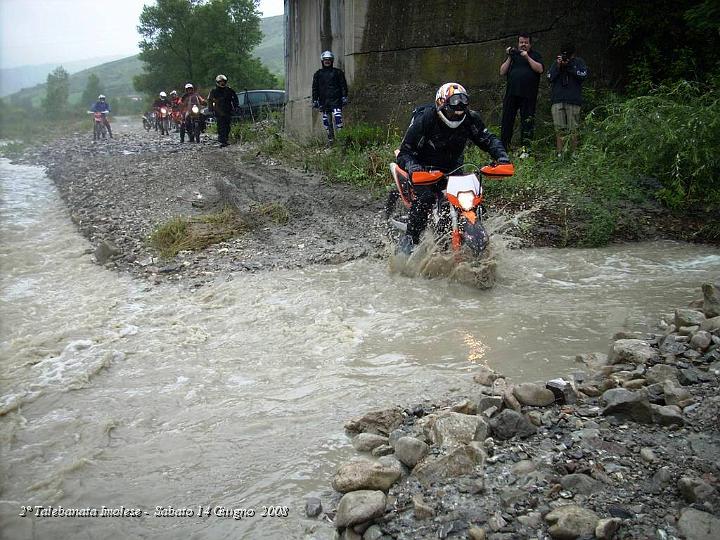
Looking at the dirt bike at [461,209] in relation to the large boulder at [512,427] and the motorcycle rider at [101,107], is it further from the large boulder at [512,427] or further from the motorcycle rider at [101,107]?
the motorcycle rider at [101,107]

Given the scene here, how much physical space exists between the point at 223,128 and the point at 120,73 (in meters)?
41.1

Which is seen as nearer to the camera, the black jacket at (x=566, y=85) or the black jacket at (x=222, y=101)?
the black jacket at (x=566, y=85)

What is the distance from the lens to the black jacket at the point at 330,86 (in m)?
11.6

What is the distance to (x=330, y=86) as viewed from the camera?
11594mm

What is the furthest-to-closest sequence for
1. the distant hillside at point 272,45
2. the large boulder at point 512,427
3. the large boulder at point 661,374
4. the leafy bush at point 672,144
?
the distant hillside at point 272,45, the leafy bush at point 672,144, the large boulder at point 661,374, the large boulder at point 512,427

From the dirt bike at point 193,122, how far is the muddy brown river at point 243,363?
415 inches

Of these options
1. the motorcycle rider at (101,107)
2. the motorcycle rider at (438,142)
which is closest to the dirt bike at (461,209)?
the motorcycle rider at (438,142)

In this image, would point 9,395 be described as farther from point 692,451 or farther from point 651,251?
point 651,251

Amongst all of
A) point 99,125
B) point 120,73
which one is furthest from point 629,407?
point 120,73

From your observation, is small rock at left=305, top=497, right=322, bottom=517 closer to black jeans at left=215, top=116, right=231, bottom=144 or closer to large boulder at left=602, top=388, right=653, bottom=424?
large boulder at left=602, top=388, right=653, bottom=424

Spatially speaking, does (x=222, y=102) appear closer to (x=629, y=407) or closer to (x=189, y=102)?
(x=189, y=102)

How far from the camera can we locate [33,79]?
93.7 inches

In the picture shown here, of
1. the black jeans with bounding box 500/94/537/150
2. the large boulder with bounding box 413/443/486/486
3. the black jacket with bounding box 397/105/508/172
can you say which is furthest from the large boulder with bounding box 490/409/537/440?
the black jeans with bounding box 500/94/537/150

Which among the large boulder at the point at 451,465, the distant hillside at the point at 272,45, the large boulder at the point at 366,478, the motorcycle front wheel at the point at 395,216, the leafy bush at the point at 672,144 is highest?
the distant hillside at the point at 272,45
